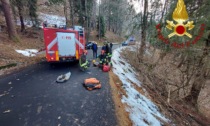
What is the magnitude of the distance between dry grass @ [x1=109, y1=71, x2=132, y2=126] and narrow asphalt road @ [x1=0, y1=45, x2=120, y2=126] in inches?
7.8

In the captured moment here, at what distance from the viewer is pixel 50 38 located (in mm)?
9859

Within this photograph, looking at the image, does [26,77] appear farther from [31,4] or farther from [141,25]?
[31,4]

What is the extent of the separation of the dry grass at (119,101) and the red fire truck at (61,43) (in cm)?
333

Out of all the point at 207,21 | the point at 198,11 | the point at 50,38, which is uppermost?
the point at 198,11

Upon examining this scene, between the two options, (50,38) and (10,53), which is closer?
(50,38)

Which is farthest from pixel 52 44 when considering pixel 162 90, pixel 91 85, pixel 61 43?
pixel 162 90

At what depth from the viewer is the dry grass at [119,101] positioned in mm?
5270

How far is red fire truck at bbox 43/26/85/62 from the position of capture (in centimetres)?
985

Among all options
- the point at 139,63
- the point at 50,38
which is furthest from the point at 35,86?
the point at 139,63

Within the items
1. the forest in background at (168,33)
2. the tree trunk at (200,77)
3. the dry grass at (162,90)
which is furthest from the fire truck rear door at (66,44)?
the tree trunk at (200,77)

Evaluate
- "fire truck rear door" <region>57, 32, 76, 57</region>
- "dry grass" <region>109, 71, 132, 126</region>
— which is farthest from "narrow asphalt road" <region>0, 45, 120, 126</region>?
"fire truck rear door" <region>57, 32, 76, 57</region>

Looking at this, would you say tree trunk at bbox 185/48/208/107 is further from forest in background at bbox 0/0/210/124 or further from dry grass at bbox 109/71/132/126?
dry grass at bbox 109/71/132/126

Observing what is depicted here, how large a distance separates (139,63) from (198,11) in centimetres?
859

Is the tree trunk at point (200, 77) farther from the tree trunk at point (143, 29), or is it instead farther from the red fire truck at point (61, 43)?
the red fire truck at point (61, 43)
